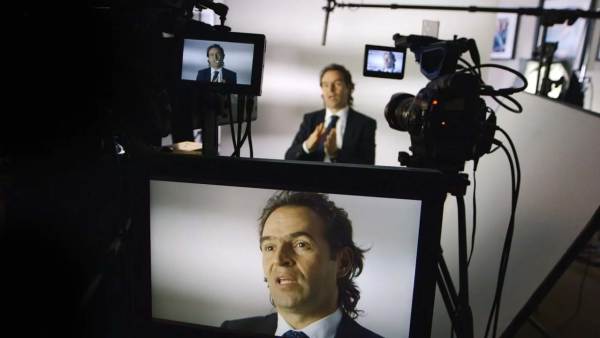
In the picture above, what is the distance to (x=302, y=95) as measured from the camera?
2781mm

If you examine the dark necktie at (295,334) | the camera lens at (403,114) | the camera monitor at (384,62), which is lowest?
the dark necktie at (295,334)

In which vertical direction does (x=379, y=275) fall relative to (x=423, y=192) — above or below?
below

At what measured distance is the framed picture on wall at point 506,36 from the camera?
15.3ft

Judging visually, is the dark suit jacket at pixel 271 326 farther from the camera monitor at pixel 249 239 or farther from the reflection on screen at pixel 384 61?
the reflection on screen at pixel 384 61

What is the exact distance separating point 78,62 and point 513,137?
1206 millimetres

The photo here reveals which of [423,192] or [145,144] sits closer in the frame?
[423,192]

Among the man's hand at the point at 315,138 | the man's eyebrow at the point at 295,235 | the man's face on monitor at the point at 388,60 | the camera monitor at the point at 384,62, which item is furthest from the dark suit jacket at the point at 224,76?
the man's hand at the point at 315,138

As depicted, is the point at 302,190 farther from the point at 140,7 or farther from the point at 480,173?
the point at 480,173

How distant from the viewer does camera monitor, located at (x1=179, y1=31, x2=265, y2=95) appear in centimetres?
76

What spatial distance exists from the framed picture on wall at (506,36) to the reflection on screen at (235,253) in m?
4.85

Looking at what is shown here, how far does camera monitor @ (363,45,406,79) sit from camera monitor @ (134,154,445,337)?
2.95ft

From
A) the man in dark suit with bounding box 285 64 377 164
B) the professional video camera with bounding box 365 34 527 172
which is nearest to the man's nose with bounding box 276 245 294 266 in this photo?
the professional video camera with bounding box 365 34 527 172

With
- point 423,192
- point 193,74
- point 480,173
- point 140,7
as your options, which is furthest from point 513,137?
point 140,7

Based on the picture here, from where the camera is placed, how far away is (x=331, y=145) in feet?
7.55
